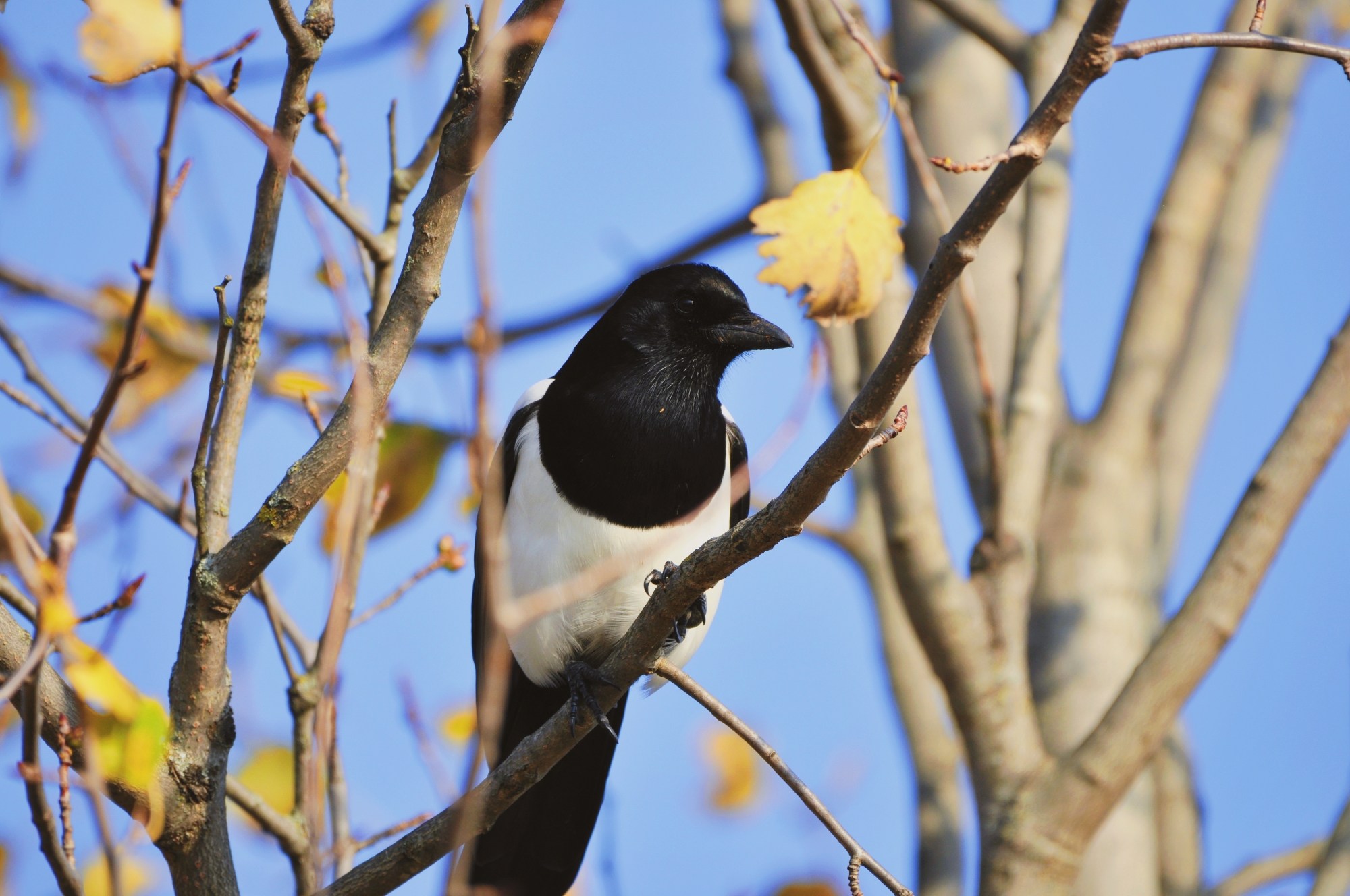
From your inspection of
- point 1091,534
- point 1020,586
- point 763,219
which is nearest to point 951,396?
point 1091,534

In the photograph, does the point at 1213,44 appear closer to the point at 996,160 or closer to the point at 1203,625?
the point at 996,160

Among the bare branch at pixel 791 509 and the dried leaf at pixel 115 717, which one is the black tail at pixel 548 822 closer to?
the bare branch at pixel 791 509

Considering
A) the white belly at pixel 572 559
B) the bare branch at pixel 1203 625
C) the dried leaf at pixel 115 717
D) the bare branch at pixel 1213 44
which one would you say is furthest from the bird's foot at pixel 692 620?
A: the bare branch at pixel 1213 44

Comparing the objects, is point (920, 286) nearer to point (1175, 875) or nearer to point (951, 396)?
point (951, 396)

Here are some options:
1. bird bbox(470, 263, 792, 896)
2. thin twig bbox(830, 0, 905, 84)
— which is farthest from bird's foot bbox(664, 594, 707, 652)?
thin twig bbox(830, 0, 905, 84)

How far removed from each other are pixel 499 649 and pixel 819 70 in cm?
213

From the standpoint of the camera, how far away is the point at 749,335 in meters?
3.21

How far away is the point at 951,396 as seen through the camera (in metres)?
3.77

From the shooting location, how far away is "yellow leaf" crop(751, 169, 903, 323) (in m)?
2.16

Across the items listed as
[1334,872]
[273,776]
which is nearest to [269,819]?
[273,776]

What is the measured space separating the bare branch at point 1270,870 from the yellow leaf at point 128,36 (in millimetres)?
3268

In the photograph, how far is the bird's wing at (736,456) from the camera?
3.40 meters

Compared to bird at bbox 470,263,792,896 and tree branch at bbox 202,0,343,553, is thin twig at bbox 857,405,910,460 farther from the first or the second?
bird at bbox 470,263,792,896

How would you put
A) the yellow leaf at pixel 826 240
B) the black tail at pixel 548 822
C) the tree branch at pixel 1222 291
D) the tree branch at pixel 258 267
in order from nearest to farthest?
the tree branch at pixel 258 267 → the yellow leaf at pixel 826 240 → the black tail at pixel 548 822 → the tree branch at pixel 1222 291
